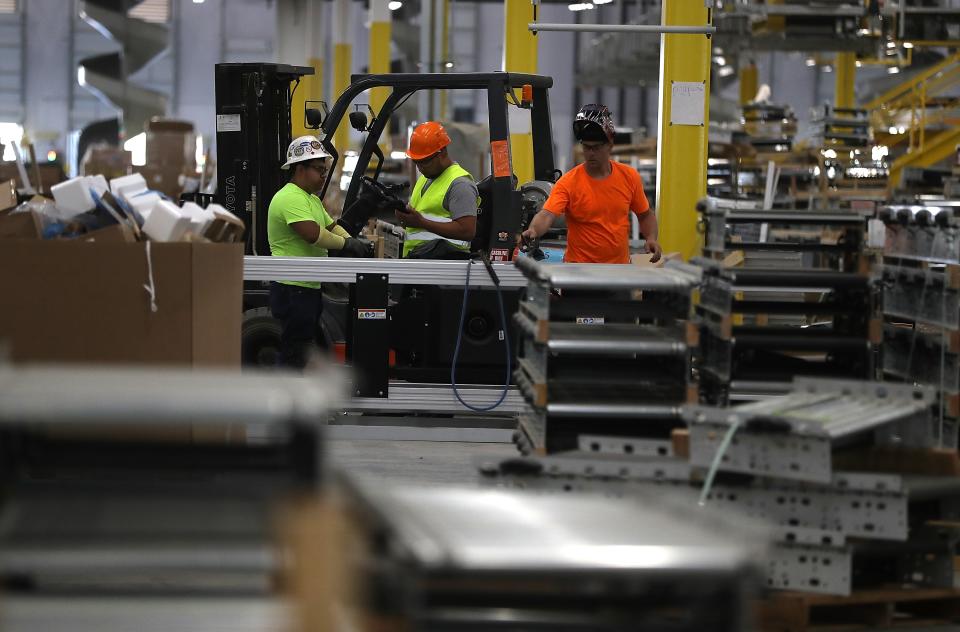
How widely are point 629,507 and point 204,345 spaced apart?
308 cm

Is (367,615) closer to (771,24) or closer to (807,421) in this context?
(807,421)

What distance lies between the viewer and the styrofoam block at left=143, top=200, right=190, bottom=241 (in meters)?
5.87

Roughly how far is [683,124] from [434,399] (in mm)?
3787

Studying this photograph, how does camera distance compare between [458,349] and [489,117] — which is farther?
[489,117]

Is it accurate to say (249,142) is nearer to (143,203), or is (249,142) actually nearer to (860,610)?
(143,203)

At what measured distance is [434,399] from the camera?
8.74 metres

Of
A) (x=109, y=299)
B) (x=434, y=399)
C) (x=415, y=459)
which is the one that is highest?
(x=109, y=299)

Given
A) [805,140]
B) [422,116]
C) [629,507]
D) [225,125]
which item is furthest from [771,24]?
[629,507]

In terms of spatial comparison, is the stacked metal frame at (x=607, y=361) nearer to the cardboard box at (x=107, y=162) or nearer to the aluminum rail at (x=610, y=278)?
the aluminum rail at (x=610, y=278)

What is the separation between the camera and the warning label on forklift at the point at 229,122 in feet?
31.8

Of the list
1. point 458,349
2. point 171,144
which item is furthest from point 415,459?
point 171,144

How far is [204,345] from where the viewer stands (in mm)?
5777

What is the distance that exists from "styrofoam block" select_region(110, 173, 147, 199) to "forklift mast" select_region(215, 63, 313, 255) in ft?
10.5

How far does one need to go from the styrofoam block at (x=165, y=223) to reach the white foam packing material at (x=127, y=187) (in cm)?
27
